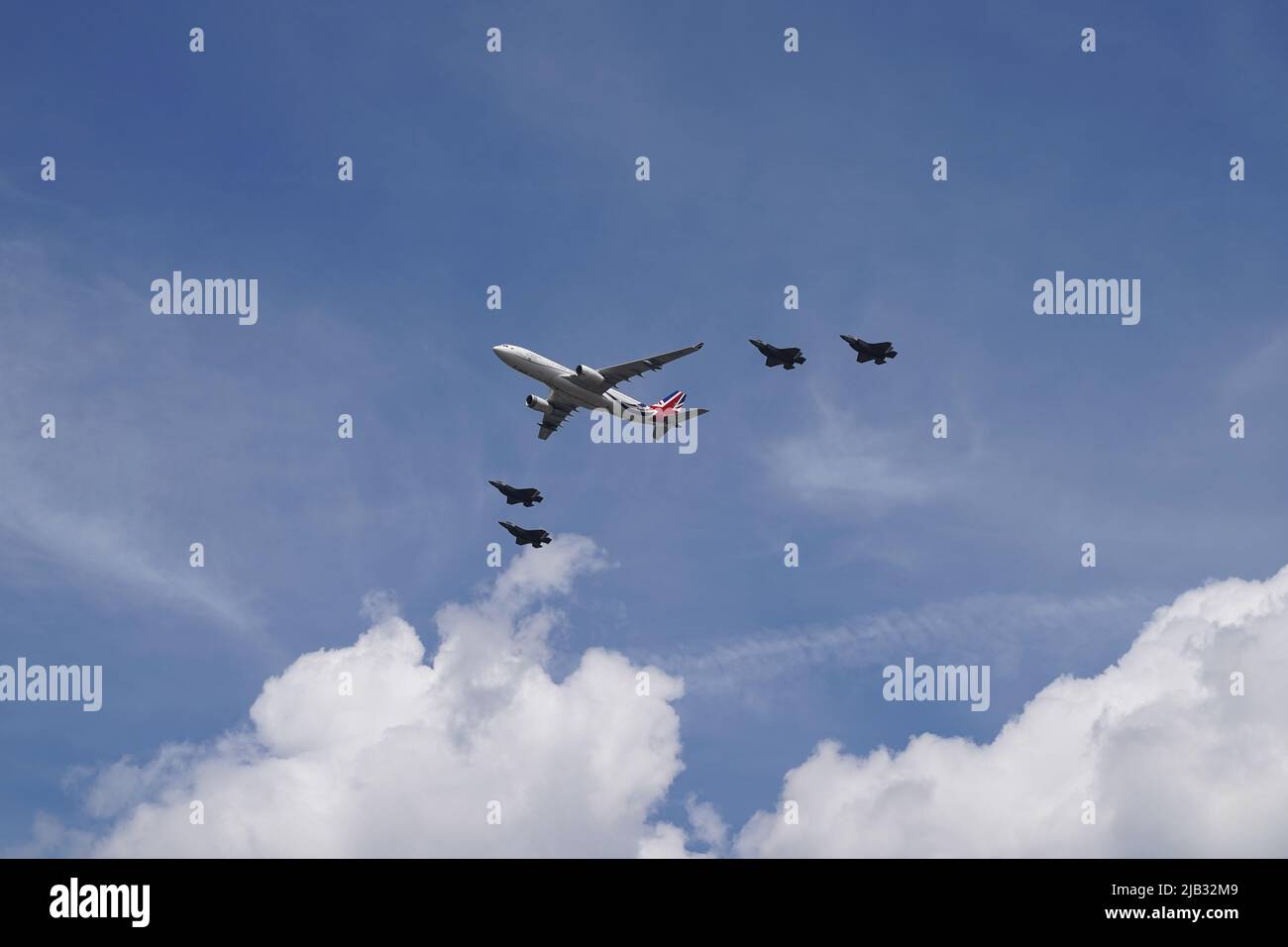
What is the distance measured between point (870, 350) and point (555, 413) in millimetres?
35252

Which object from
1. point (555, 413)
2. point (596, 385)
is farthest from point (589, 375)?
point (555, 413)

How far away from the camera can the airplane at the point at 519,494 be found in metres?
120

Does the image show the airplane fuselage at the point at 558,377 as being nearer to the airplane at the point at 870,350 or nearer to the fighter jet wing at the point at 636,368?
the fighter jet wing at the point at 636,368

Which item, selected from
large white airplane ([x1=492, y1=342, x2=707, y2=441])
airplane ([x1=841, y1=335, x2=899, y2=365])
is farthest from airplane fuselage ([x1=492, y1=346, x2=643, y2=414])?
airplane ([x1=841, y1=335, x2=899, y2=365])

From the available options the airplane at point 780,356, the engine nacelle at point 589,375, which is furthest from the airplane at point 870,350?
the engine nacelle at point 589,375

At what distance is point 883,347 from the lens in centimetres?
11925

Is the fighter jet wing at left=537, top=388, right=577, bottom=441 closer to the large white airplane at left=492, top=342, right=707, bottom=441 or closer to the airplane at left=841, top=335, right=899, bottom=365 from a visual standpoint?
the large white airplane at left=492, top=342, right=707, bottom=441

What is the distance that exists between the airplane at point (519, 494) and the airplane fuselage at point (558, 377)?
11.3 meters

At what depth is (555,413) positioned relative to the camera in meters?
136

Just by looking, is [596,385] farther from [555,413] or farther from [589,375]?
[555,413]
